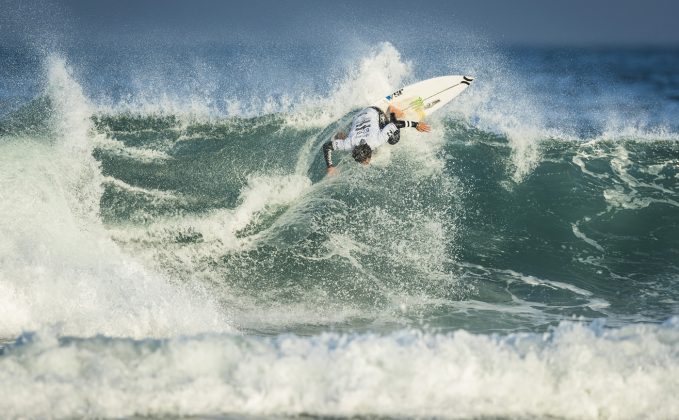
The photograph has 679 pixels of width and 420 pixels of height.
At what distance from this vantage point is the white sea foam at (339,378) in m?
4.77

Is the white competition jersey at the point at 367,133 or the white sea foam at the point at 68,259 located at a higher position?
the white competition jersey at the point at 367,133

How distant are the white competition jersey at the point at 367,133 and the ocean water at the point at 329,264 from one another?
634 millimetres

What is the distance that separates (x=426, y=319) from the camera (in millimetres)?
7711

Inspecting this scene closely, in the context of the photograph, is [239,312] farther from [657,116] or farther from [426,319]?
[657,116]

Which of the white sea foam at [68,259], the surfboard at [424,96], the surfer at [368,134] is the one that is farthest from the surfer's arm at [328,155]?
A: the white sea foam at [68,259]

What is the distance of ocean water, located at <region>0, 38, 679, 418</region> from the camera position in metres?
5.01

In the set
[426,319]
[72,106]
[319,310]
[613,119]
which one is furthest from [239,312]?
[613,119]

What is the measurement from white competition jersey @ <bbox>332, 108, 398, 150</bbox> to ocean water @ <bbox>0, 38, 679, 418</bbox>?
634 millimetres

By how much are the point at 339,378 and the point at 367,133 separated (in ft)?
19.7

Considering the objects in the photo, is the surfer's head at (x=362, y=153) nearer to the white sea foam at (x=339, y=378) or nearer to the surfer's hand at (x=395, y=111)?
the surfer's hand at (x=395, y=111)

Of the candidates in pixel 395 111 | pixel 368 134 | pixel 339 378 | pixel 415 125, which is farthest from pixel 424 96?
pixel 339 378

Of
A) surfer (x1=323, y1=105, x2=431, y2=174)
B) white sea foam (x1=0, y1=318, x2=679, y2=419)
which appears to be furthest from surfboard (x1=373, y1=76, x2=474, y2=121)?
white sea foam (x1=0, y1=318, x2=679, y2=419)

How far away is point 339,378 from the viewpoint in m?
5.01

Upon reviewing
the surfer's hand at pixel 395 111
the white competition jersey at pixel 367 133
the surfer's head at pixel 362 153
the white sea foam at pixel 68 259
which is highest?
the surfer's hand at pixel 395 111
